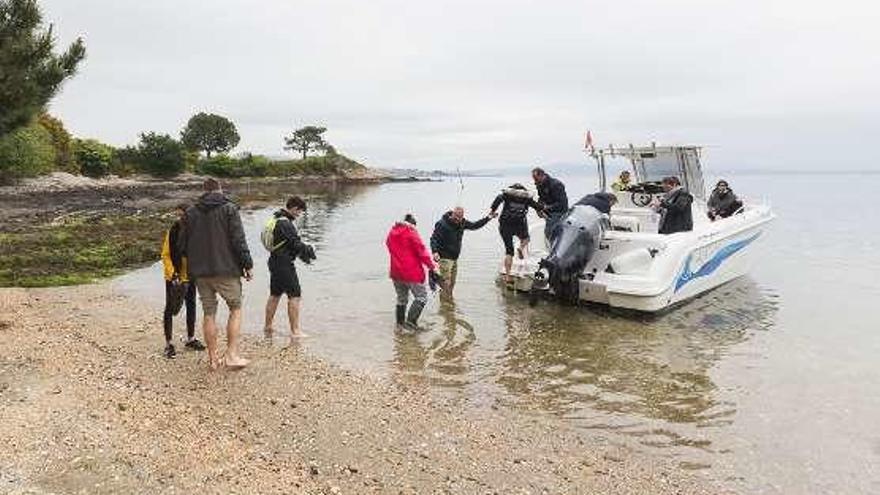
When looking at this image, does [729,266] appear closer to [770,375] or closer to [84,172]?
[770,375]

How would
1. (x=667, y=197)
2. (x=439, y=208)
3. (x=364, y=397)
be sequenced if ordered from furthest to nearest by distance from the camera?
(x=439, y=208), (x=667, y=197), (x=364, y=397)

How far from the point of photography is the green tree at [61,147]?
195 feet

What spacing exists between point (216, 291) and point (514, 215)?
668 cm

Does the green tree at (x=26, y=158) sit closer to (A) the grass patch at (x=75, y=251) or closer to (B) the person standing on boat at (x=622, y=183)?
(A) the grass patch at (x=75, y=251)

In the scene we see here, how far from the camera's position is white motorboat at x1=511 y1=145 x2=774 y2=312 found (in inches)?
458

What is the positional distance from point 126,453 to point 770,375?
766cm

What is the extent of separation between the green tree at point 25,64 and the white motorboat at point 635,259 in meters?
8.47

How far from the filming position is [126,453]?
543 centimetres

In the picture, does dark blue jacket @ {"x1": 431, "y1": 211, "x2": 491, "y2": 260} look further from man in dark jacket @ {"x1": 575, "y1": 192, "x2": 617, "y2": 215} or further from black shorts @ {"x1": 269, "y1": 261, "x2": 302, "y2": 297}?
black shorts @ {"x1": 269, "y1": 261, "x2": 302, "y2": 297}

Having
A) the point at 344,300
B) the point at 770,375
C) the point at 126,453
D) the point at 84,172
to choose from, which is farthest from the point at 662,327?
the point at 84,172

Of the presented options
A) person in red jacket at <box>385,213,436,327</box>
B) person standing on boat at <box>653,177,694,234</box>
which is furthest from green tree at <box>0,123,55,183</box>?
person standing on boat at <box>653,177,694,234</box>

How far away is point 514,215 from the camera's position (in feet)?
43.7

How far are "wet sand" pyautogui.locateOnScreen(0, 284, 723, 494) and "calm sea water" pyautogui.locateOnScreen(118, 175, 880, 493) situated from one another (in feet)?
2.05

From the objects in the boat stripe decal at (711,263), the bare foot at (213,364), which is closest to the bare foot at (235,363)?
the bare foot at (213,364)
